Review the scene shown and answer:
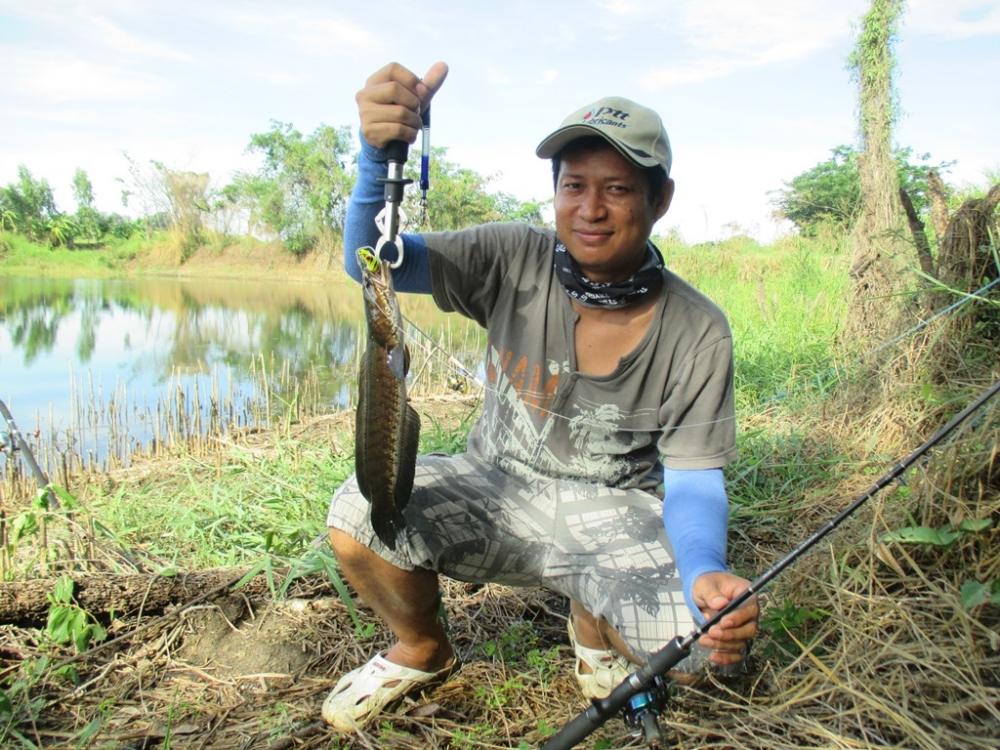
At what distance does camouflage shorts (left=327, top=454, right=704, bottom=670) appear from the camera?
205cm

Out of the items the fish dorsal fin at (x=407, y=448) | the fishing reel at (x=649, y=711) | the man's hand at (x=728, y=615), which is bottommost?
the fishing reel at (x=649, y=711)

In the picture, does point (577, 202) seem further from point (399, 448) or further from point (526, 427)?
point (399, 448)

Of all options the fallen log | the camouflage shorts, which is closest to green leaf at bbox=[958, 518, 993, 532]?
the camouflage shorts

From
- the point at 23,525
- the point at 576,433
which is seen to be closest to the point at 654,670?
the point at 576,433

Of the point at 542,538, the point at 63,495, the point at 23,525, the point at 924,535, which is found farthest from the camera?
the point at 63,495

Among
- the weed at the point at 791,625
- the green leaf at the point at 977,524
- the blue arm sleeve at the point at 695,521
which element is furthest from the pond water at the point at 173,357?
the green leaf at the point at 977,524

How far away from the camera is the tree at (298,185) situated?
38031 mm

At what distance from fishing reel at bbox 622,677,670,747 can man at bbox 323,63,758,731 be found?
30cm

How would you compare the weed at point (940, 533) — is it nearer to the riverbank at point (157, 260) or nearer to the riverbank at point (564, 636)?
the riverbank at point (564, 636)

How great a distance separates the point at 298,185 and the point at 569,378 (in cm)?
4335

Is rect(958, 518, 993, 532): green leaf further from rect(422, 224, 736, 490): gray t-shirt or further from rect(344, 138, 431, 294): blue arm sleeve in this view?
rect(344, 138, 431, 294): blue arm sleeve

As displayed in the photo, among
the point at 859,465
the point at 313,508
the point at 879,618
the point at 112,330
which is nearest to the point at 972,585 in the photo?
the point at 879,618

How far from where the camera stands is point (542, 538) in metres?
2.29

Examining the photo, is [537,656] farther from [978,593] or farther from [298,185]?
[298,185]
